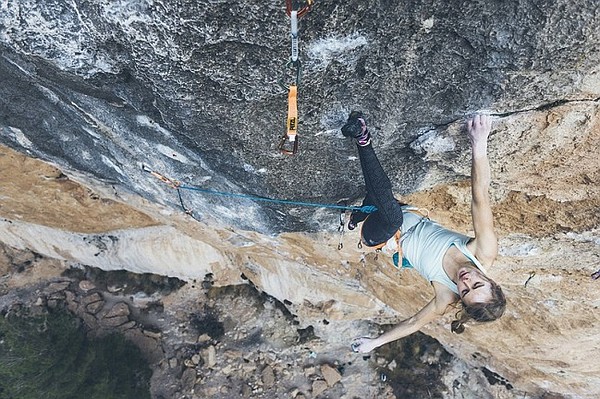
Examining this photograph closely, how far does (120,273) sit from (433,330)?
6.55m

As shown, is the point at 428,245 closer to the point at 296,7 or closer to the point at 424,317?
the point at 424,317

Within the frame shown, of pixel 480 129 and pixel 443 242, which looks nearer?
pixel 480 129

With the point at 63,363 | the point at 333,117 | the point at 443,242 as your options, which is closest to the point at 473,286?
the point at 443,242

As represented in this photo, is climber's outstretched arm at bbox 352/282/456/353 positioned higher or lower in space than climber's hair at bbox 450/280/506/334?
lower

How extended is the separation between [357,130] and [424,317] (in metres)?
1.45

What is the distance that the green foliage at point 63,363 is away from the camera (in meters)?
8.04

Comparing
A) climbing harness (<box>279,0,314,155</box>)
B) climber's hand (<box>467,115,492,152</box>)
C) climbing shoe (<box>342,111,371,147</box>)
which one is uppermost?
climbing harness (<box>279,0,314,155</box>)

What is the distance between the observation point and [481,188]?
2785mm

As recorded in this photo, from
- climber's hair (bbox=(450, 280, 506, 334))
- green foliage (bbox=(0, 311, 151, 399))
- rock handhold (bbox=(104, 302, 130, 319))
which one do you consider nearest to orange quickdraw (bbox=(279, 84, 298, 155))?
climber's hair (bbox=(450, 280, 506, 334))

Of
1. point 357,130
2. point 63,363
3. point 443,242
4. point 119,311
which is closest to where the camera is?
point 357,130

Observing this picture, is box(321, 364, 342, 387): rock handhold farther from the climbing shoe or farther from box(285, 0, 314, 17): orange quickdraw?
box(285, 0, 314, 17): orange quickdraw

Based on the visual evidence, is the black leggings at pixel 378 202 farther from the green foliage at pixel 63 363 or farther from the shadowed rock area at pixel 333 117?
the green foliage at pixel 63 363

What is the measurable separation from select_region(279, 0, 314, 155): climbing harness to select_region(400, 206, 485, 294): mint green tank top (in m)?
1.07

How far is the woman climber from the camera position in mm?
2672
